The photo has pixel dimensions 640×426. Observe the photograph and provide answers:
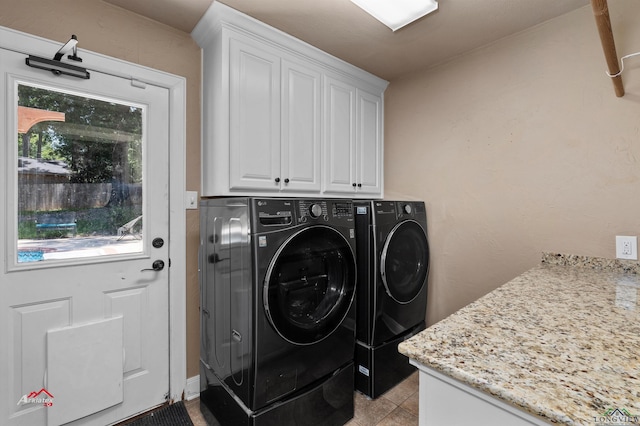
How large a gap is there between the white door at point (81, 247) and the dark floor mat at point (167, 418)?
0.06 m

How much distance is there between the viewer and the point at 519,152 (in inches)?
76.6

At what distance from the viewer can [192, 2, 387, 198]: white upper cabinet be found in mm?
1709

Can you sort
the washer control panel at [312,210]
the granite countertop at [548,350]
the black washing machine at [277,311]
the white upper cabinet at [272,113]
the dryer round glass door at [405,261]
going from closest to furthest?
the granite countertop at [548,350] < the black washing machine at [277,311] < the washer control panel at [312,210] < the white upper cabinet at [272,113] < the dryer round glass door at [405,261]

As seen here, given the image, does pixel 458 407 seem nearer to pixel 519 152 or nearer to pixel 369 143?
pixel 519 152

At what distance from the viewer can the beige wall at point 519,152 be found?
5.33 feet

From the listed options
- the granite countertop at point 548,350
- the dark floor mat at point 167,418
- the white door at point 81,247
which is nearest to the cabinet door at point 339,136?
the white door at point 81,247

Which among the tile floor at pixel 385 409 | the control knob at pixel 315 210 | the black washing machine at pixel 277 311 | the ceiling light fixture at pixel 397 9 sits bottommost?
the tile floor at pixel 385 409

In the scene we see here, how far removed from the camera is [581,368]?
625mm

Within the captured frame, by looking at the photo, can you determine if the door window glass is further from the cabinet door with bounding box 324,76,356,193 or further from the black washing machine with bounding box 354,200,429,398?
the black washing machine with bounding box 354,200,429,398

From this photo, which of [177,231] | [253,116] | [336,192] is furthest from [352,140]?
[177,231]

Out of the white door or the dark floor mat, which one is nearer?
the white door

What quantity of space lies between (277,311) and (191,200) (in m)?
0.98

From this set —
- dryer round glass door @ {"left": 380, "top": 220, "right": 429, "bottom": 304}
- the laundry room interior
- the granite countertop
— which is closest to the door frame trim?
the laundry room interior

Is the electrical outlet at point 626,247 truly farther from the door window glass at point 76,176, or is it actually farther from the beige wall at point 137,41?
the door window glass at point 76,176
